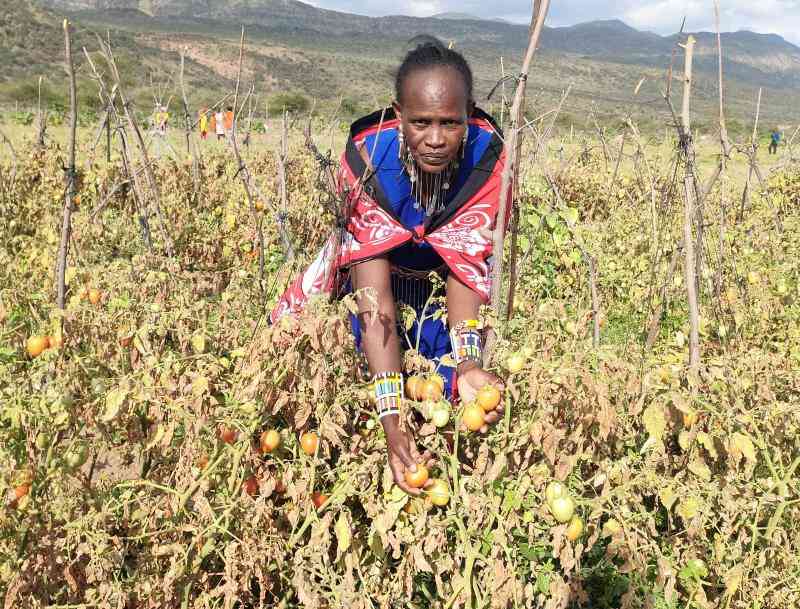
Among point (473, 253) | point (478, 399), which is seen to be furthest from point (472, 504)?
point (473, 253)

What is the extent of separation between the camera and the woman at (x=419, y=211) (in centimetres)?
154

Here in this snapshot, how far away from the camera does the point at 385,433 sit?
56.7 inches

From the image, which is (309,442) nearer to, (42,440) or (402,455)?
(402,455)

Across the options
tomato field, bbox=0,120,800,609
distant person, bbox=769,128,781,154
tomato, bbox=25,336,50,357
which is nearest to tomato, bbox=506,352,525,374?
tomato field, bbox=0,120,800,609

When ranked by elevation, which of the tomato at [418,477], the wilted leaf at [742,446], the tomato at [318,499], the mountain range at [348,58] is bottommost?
the tomato at [318,499]

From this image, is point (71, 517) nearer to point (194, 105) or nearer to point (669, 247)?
point (669, 247)

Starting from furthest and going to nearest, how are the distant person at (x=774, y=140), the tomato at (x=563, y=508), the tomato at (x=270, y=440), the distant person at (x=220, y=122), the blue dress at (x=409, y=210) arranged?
the distant person at (x=774, y=140)
the distant person at (x=220, y=122)
the blue dress at (x=409, y=210)
the tomato at (x=270, y=440)
the tomato at (x=563, y=508)

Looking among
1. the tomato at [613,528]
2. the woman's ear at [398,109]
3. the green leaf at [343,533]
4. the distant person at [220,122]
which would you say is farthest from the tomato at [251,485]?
the distant person at [220,122]

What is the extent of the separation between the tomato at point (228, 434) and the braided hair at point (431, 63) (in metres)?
0.90

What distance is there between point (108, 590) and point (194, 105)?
27.7 metres

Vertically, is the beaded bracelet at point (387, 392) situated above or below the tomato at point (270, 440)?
above

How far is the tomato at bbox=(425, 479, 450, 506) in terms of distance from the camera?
1311 mm

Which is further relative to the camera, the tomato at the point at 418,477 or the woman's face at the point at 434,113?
the woman's face at the point at 434,113

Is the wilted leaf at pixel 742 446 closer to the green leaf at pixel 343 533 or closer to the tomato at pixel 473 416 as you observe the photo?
the tomato at pixel 473 416
